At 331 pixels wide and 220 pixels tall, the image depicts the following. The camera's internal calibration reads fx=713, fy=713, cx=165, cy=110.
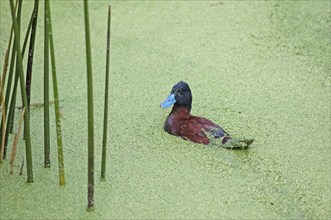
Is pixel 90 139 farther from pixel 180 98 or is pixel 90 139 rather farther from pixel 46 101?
pixel 180 98

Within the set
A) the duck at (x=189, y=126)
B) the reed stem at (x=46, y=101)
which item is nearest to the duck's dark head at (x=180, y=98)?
the duck at (x=189, y=126)

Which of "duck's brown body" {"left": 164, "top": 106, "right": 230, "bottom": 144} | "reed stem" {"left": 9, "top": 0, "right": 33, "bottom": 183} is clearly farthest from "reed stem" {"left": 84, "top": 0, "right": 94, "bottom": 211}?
"duck's brown body" {"left": 164, "top": 106, "right": 230, "bottom": 144}

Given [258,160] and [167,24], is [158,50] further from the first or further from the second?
[258,160]

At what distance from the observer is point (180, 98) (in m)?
1.96

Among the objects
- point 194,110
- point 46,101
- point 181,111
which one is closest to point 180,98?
point 181,111

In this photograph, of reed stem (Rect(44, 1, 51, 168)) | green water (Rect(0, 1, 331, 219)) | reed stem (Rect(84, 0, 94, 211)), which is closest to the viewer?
reed stem (Rect(84, 0, 94, 211))

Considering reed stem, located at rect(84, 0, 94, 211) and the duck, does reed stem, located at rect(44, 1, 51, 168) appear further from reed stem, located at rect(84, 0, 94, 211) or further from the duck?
the duck

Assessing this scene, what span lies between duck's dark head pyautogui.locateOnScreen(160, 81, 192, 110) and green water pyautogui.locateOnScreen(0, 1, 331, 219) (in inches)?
3.0

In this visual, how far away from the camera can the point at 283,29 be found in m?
2.60

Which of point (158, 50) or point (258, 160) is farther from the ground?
point (158, 50)

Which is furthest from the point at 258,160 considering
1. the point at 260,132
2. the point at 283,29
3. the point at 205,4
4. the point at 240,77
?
the point at 205,4

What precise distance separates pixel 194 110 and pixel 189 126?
0.19 m

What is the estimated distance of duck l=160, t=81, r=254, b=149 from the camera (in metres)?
1.87

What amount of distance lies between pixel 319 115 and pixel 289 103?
4.2 inches
